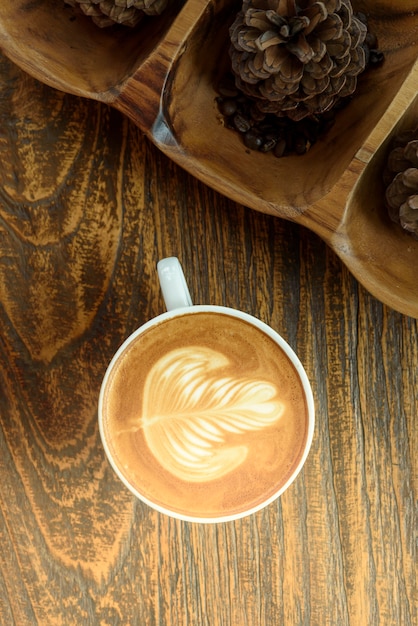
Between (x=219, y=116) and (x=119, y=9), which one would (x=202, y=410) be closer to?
(x=219, y=116)

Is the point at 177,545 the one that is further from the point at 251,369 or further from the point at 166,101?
the point at 166,101

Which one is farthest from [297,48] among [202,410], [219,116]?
[202,410]

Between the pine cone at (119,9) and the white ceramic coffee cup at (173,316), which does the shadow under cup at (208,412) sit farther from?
the pine cone at (119,9)

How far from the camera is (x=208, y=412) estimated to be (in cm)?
89

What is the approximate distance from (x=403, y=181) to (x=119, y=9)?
43cm

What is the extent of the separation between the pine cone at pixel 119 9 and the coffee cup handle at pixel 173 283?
32cm

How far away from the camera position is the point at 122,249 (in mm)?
1055

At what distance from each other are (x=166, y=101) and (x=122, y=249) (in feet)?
0.84

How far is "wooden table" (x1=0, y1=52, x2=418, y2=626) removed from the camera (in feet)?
3.44

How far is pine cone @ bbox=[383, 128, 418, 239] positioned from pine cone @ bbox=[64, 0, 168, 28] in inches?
14.4

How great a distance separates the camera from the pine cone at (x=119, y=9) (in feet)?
2.90

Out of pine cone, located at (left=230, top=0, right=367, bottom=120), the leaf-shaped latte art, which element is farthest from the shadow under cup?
pine cone, located at (left=230, top=0, right=367, bottom=120)

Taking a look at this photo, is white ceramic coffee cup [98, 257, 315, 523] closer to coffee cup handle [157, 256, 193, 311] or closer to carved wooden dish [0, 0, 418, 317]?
coffee cup handle [157, 256, 193, 311]

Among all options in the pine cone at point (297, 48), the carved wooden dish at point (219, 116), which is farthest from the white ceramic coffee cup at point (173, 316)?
the pine cone at point (297, 48)
